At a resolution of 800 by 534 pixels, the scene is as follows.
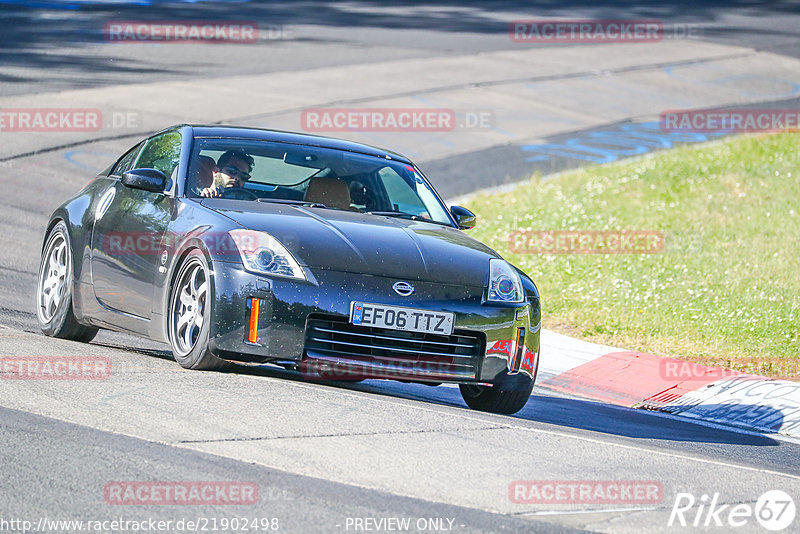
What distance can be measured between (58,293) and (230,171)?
171 centimetres

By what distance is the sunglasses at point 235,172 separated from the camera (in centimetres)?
778

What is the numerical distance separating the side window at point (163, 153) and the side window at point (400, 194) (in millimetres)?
1296

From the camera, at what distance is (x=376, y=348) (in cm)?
670

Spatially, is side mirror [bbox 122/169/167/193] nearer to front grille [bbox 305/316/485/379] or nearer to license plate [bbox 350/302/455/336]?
front grille [bbox 305/316/485/379]

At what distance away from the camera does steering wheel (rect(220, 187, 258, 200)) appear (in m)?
7.62

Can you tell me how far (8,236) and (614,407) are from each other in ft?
23.7

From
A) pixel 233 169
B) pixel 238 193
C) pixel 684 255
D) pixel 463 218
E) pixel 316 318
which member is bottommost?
pixel 684 255

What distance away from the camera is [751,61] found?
29.4 m

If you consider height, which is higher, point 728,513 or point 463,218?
point 463,218

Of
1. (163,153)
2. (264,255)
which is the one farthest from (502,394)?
(163,153)

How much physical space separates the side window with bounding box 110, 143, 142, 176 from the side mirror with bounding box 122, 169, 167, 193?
107 cm

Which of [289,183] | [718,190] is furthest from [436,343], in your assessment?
[718,190]

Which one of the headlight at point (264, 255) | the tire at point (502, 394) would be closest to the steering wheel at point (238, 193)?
the headlight at point (264, 255)

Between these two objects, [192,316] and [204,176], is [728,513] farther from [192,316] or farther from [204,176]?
[204,176]
